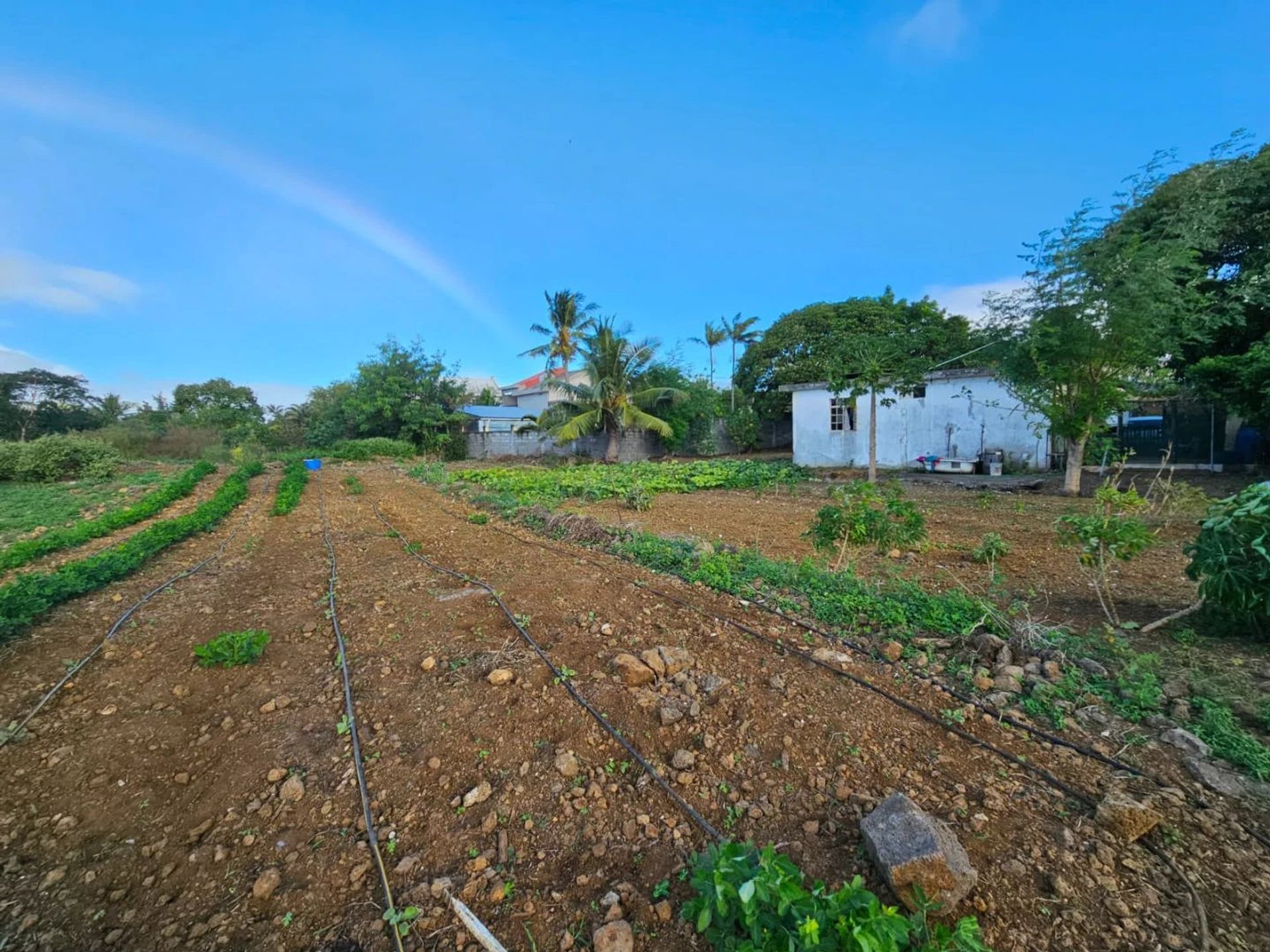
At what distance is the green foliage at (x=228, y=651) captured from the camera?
3285 mm

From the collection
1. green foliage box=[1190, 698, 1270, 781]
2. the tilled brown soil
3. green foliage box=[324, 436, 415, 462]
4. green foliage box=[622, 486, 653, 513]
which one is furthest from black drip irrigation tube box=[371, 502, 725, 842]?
green foliage box=[324, 436, 415, 462]

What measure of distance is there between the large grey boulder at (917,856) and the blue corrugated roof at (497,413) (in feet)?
84.9

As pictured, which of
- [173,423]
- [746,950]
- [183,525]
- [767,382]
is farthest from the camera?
[173,423]

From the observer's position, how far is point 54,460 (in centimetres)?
1490

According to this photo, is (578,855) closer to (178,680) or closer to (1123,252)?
(178,680)

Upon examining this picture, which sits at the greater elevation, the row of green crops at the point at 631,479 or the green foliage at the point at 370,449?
the green foliage at the point at 370,449

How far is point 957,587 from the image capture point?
4.08 meters

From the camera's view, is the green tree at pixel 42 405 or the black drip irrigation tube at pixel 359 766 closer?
the black drip irrigation tube at pixel 359 766

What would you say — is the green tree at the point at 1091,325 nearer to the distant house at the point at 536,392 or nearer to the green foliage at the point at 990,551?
the green foliage at the point at 990,551

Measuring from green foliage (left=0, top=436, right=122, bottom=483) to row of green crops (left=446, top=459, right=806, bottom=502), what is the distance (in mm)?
12058

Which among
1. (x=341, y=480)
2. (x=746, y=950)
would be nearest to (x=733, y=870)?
(x=746, y=950)

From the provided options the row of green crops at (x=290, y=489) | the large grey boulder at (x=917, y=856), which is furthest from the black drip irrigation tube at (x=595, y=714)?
the row of green crops at (x=290, y=489)

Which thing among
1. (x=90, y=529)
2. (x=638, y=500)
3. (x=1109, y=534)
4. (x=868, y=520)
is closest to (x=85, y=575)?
(x=90, y=529)

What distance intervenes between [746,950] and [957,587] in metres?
3.72
